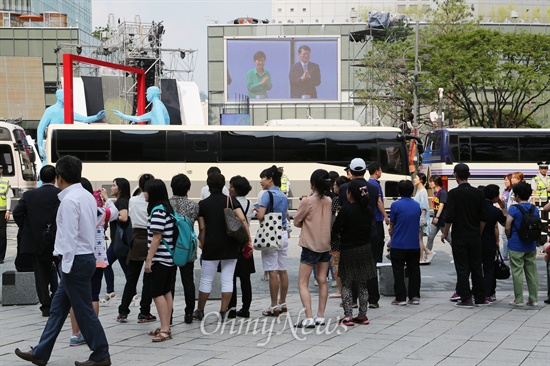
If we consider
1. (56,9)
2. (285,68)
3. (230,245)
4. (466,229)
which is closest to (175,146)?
(466,229)

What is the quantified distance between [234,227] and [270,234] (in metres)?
0.70

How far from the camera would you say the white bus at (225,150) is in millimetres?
28562

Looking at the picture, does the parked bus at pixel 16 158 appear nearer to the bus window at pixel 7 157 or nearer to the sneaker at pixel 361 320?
the bus window at pixel 7 157

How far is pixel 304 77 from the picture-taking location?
66.9 m

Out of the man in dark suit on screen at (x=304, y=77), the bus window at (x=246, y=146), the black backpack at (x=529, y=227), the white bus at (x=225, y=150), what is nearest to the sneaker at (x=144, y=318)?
the black backpack at (x=529, y=227)

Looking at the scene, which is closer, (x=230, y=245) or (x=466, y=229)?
(x=230, y=245)

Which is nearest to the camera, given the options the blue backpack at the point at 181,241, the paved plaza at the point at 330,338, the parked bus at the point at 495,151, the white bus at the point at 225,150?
the paved plaza at the point at 330,338

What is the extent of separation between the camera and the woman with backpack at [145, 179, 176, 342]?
327 inches

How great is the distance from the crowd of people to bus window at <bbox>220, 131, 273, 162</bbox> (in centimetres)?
1740

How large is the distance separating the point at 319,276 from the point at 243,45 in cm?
5942

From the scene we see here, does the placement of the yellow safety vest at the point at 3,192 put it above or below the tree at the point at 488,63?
below

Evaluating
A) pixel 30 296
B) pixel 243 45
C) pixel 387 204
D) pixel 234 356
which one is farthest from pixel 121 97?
pixel 234 356

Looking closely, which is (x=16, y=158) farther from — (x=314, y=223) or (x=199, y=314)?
(x=314, y=223)

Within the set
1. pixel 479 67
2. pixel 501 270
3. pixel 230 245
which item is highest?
pixel 479 67
